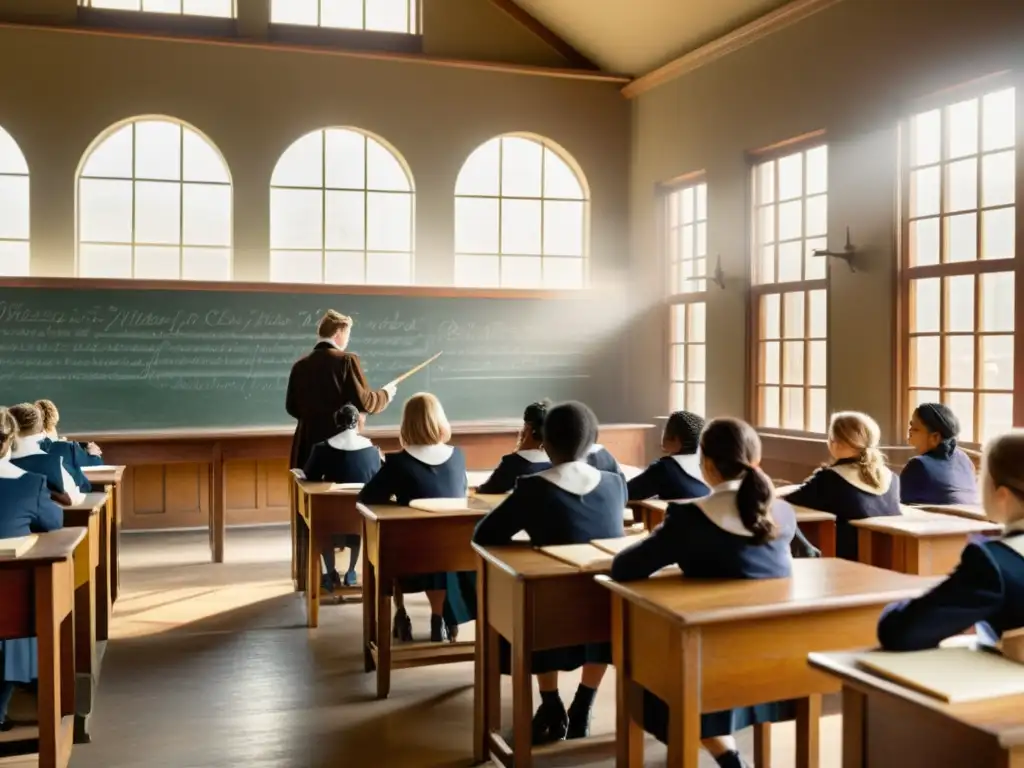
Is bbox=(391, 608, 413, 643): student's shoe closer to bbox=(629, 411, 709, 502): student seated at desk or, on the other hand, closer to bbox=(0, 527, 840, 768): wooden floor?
bbox=(0, 527, 840, 768): wooden floor

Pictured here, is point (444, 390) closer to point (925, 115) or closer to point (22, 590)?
point (925, 115)

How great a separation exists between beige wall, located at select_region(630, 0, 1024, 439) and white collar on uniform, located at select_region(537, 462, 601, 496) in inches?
118

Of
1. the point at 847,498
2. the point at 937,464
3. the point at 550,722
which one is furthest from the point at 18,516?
the point at 937,464

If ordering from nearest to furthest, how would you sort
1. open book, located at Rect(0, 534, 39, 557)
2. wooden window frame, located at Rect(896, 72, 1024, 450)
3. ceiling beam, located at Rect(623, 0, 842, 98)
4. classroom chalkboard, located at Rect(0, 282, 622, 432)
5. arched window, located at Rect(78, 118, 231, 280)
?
open book, located at Rect(0, 534, 39, 557)
wooden window frame, located at Rect(896, 72, 1024, 450)
ceiling beam, located at Rect(623, 0, 842, 98)
classroom chalkboard, located at Rect(0, 282, 622, 432)
arched window, located at Rect(78, 118, 231, 280)

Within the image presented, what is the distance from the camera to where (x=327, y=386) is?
200 inches

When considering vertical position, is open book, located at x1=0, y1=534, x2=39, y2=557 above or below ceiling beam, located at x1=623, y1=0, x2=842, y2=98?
below

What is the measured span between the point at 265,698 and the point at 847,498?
217 cm

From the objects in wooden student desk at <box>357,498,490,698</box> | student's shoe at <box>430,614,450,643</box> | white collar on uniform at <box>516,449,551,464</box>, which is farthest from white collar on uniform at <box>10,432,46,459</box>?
white collar on uniform at <box>516,449,551,464</box>

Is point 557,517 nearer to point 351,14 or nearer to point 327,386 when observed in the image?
point 327,386

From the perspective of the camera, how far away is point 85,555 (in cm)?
328

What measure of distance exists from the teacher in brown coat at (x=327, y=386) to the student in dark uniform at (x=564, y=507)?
239cm

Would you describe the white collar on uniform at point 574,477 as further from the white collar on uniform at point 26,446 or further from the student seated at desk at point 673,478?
the white collar on uniform at point 26,446

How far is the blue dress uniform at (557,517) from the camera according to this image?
9.02 ft

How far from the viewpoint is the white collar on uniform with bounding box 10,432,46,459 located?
3.73m
